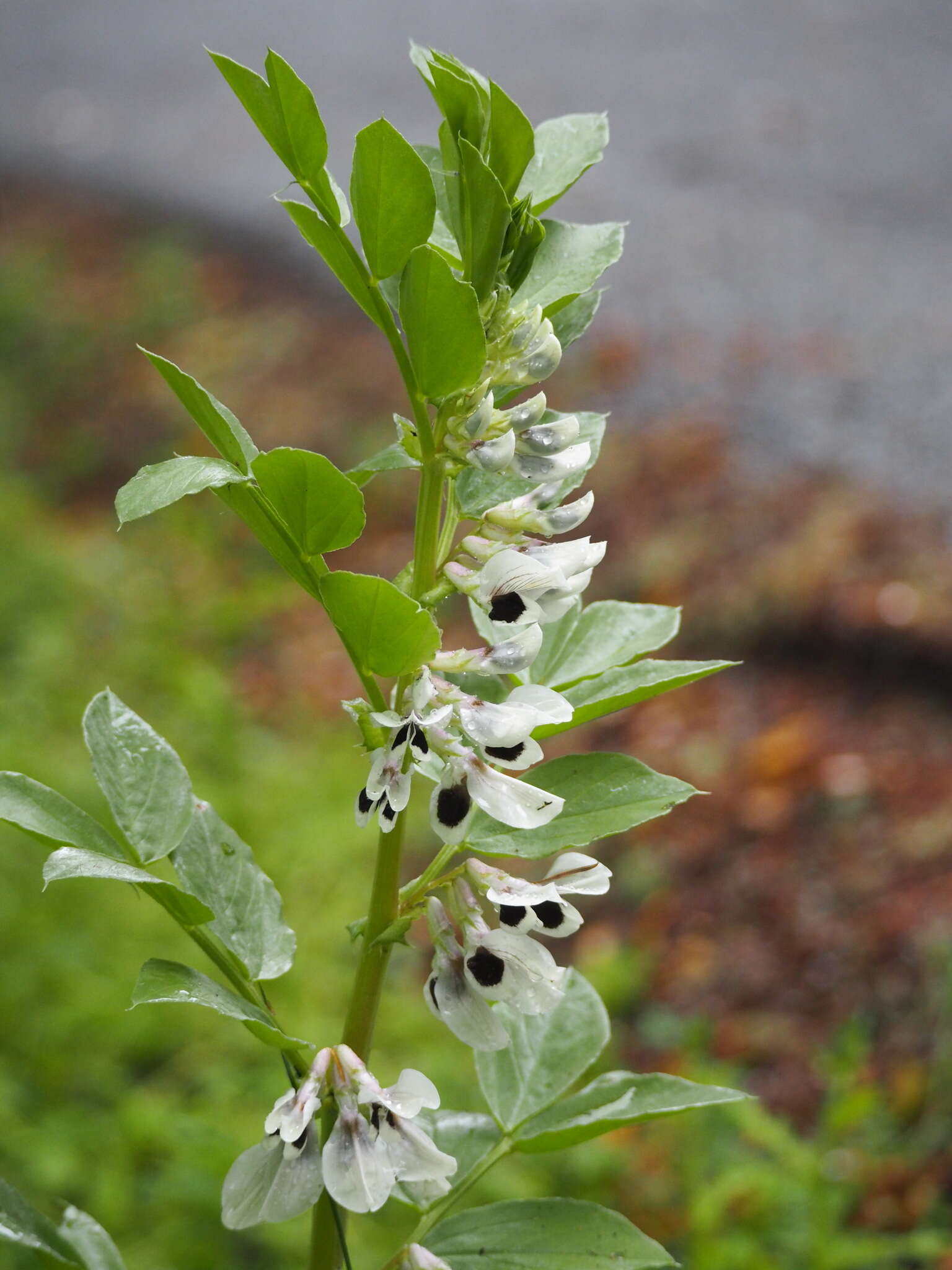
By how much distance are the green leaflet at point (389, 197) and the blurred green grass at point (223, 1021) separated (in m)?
0.73

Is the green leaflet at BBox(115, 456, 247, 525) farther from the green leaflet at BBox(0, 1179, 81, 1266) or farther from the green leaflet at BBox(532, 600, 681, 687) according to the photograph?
the green leaflet at BBox(0, 1179, 81, 1266)

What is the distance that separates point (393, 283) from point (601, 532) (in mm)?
3250

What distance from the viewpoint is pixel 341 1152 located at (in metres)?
0.66

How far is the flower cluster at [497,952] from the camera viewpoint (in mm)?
658

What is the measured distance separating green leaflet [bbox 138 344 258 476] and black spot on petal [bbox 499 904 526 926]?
269mm

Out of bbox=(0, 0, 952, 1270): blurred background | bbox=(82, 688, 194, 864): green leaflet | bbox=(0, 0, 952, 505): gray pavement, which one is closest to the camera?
bbox=(82, 688, 194, 864): green leaflet

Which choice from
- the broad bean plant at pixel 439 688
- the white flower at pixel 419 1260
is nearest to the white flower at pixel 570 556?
the broad bean plant at pixel 439 688

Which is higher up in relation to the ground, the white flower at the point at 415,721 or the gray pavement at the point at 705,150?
the white flower at the point at 415,721

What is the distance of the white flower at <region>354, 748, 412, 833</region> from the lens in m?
0.63

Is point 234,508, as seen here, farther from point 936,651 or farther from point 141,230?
point 141,230

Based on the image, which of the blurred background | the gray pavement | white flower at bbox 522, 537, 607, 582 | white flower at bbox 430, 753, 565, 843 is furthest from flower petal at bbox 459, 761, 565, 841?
the gray pavement

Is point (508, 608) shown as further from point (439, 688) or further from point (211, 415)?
point (211, 415)

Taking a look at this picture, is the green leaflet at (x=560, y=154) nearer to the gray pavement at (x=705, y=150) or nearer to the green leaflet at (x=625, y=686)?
the green leaflet at (x=625, y=686)

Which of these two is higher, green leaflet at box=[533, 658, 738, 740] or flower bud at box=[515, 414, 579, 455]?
flower bud at box=[515, 414, 579, 455]
